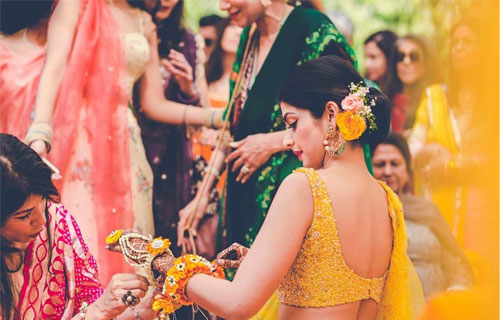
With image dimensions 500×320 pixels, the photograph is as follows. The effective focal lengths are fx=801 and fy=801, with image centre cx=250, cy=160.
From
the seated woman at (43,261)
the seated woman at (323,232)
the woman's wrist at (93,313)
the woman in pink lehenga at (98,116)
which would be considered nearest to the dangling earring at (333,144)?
the seated woman at (323,232)

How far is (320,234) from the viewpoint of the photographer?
2246mm

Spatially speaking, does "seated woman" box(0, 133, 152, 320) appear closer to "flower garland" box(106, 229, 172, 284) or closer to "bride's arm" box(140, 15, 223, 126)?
"flower garland" box(106, 229, 172, 284)

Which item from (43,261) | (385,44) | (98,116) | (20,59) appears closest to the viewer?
(43,261)

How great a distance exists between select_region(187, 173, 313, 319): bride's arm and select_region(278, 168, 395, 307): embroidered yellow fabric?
0.04m

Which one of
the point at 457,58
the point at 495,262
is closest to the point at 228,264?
the point at 495,262

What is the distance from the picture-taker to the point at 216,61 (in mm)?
5297

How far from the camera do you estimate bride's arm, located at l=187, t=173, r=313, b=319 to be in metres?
2.15

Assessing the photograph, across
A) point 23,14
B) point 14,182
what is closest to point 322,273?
point 14,182

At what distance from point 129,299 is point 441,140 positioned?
2848 millimetres

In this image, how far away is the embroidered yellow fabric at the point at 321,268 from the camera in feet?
7.36

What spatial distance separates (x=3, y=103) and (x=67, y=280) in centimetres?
125

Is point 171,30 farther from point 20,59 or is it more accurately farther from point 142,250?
point 142,250

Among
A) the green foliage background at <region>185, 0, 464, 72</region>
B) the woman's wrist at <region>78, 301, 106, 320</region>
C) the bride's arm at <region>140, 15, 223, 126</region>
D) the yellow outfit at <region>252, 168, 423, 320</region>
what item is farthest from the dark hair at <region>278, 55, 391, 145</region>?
the green foliage background at <region>185, 0, 464, 72</region>

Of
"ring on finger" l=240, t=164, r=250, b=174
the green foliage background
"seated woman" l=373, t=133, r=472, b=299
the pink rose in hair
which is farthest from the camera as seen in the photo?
the green foliage background
